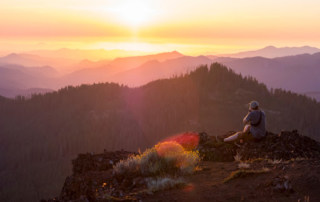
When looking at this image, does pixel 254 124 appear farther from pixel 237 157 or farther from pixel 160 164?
pixel 160 164

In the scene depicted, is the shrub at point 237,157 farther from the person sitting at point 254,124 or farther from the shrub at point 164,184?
the shrub at point 164,184

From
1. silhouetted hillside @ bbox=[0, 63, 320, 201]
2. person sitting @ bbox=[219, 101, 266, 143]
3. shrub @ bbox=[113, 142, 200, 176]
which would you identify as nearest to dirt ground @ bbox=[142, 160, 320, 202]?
shrub @ bbox=[113, 142, 200, 176]

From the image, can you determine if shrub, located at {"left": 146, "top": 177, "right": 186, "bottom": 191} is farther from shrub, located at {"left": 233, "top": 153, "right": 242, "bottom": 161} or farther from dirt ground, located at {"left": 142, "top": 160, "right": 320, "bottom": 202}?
shrub, located at {"left": 233, "top": 153, "right": 242, "bottom": 161}

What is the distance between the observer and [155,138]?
170250 mm

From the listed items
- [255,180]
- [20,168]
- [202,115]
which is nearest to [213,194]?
[255,180]

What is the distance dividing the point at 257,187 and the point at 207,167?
4829mm

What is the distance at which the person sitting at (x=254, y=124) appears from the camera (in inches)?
727

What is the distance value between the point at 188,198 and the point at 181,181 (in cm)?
149

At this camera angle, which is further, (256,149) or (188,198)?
(256,149)

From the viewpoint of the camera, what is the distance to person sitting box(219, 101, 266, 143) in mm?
18469

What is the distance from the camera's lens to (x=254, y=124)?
62.2 ft

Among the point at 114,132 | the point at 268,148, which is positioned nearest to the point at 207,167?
the point at 268,148

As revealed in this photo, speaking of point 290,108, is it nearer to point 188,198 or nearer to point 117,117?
point 117,117

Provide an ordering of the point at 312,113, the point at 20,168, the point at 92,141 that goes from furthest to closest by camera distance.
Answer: the point at 312,113 → the point at 92,141 → the point at 20,168
